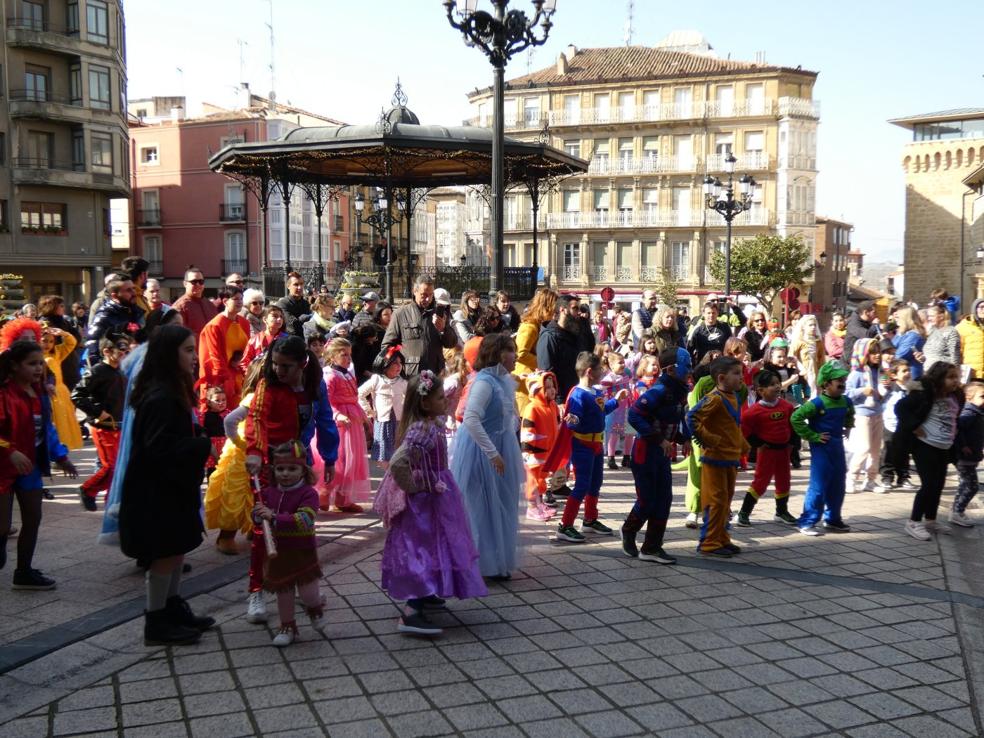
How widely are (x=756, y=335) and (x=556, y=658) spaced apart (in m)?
8.92

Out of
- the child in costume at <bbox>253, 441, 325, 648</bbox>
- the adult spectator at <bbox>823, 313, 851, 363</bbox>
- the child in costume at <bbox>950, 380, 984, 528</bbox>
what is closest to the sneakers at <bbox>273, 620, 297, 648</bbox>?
the child in costume at <bbox>253, 441, 325, 648</bbox>

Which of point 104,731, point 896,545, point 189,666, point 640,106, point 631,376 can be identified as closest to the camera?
point 104,731

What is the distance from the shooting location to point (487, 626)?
5105 mm

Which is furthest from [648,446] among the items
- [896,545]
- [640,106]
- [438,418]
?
[640,106]

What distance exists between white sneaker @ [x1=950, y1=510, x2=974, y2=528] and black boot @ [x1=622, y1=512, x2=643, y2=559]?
328 cm

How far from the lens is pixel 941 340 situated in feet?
34.9

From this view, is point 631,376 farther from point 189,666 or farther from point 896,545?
point 189,666

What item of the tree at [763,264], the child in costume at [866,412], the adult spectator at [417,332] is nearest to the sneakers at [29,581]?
the adult spectator at [417,332]

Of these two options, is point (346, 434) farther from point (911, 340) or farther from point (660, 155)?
point (660, 155)

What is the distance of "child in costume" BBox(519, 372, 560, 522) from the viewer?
7539mm

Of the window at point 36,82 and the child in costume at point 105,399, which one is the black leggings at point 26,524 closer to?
the child in costume at point 105,399

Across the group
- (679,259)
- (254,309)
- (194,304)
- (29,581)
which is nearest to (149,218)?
(679,259)

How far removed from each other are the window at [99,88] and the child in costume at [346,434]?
3516cm

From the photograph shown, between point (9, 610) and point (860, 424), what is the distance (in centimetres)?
781
